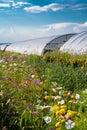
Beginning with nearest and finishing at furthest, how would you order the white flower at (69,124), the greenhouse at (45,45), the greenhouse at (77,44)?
the white flower at (69,124) → the greenhouse at (77,44) → the greenhouse at (45,45)

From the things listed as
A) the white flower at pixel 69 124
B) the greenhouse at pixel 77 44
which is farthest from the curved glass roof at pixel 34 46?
the white flower at pixel 69 124

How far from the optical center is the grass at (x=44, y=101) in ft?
14.7

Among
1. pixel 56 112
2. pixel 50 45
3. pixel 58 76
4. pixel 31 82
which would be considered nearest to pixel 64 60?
pixel 58 76

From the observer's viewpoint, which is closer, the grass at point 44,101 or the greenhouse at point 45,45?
the grass at point 44,101

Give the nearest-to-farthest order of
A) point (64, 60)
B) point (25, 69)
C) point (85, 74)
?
point (85, 74), point (25, 69), point (64, 60)

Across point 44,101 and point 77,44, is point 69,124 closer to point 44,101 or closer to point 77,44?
point 44,101

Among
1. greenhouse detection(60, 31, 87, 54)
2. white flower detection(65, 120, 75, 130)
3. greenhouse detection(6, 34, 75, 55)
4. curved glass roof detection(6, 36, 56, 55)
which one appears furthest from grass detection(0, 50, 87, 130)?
curved glass roof detection(6, 36, 56, 55)

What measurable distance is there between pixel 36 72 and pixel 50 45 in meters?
14.6

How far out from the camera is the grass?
449cm

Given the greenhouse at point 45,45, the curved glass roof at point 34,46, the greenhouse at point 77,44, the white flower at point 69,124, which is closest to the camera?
the white flower at point 69,124

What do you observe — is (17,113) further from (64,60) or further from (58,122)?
(64,60)

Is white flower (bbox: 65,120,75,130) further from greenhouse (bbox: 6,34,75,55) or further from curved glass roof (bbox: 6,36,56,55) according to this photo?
greenhouse (bbox: 6,34,75,55)

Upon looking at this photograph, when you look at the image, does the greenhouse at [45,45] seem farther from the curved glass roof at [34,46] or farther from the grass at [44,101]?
the grass at [44,101]

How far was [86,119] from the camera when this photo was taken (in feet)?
14.6
